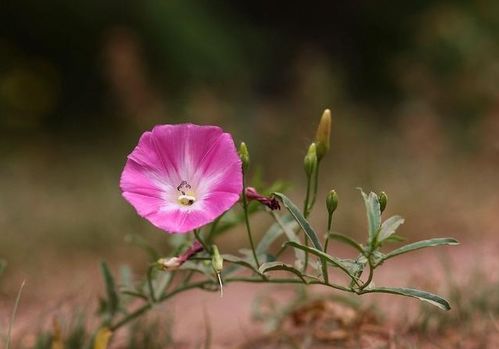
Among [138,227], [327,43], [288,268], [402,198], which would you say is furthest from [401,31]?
[288,268]

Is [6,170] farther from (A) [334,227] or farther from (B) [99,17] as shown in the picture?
(A) [334,227]

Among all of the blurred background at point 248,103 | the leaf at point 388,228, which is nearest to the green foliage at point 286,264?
the leaf at point 388,228

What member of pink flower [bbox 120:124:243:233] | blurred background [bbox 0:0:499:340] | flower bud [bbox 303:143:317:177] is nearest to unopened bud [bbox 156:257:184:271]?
pink flower [bbox 120:124:243:233]

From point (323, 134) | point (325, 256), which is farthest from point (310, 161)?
point (325, 256)

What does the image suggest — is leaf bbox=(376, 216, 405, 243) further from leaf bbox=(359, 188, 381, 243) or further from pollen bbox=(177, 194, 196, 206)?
pollen bbox=(177, 194, 196, 206)

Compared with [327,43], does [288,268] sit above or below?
below

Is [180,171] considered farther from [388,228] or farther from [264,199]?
[388,228]
